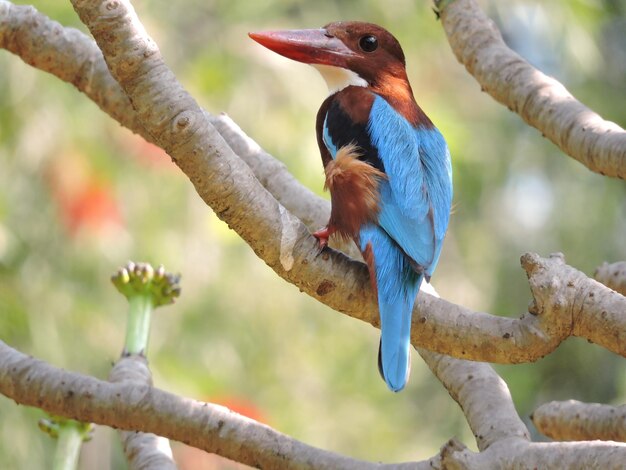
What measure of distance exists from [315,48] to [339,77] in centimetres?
11

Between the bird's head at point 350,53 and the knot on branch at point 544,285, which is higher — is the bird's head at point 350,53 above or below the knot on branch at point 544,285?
above

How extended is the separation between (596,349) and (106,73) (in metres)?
5.88

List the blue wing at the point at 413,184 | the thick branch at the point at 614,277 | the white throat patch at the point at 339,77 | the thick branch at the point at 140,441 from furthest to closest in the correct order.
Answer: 1. the white throat patch at the point at 339,77
2. the thick branch at the point at 614,277
3. the blue wing at the point at 413,184
4. the thick branch at the point at 140,441

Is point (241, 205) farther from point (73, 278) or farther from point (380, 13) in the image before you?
point (380, 13)

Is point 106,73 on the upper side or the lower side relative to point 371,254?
upper

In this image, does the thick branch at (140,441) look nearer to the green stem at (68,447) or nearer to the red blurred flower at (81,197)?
the green stem at (68,447)

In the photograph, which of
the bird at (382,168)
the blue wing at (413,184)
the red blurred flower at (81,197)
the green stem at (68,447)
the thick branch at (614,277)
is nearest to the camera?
the green stem at (68,447)

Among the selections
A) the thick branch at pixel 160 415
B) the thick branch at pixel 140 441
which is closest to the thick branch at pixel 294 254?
the thick branch at pixel 160 415

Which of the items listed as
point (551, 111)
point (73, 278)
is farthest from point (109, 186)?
point (551, 111)

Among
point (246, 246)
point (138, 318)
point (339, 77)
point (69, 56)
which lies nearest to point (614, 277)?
point (339, 77)

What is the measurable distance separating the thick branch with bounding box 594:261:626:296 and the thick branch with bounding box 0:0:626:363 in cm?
62

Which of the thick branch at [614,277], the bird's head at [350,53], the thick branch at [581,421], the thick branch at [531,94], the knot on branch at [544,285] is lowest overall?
the knot on branch at [544,285]

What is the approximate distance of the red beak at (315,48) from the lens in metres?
3.08

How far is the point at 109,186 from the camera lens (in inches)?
232
